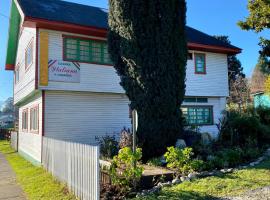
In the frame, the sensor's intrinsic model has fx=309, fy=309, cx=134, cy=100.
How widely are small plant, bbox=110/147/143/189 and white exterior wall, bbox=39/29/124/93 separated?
683 centimetres

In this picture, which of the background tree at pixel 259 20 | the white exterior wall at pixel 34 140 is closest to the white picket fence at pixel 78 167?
the white exterior wall at pixel 34 140

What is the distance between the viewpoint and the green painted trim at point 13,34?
65.7 ft

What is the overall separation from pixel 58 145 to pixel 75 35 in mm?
6187

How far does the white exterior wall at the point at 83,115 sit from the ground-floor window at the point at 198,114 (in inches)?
175

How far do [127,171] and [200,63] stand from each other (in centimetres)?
1247

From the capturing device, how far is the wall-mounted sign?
1361 centimetres

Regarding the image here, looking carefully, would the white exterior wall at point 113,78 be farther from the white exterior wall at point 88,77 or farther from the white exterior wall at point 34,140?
the white exterior wall at point 34,140

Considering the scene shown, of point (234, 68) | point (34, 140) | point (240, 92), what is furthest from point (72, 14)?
point (234, 68)

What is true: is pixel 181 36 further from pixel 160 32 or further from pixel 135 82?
pixel 135 82

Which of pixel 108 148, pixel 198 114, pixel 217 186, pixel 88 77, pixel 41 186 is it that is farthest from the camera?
pixel 198 114

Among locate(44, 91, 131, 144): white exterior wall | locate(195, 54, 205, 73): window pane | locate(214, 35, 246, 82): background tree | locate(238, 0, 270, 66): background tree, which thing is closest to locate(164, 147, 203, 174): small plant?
locate(44, 91, 131, 144): white exterior wall

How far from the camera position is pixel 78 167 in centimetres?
791

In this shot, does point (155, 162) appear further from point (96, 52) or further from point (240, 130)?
point (96, 52)

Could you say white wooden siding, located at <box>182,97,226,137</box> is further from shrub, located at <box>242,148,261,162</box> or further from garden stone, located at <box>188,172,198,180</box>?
garden stone, located at <box>188,172,198,180</box>
